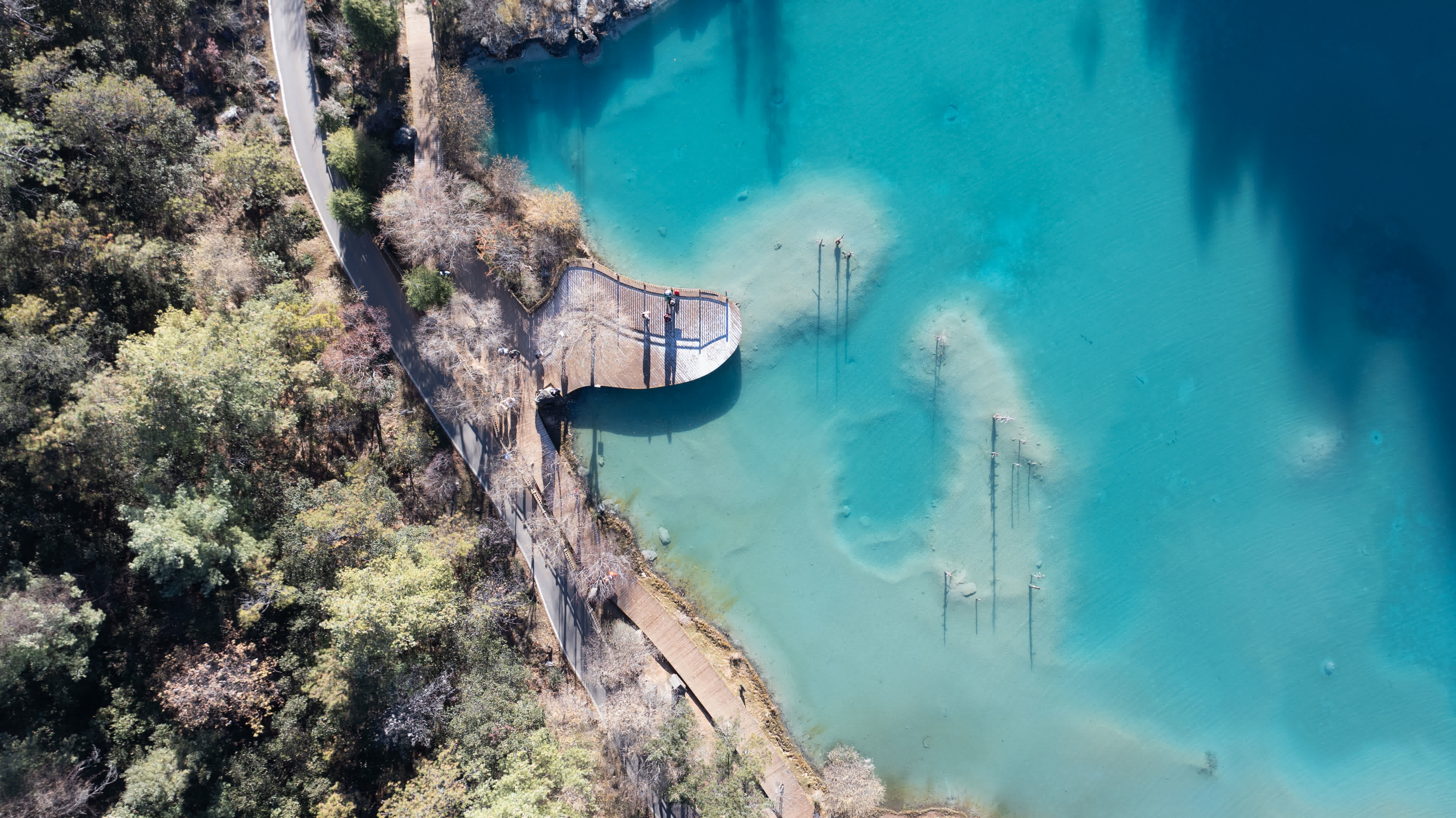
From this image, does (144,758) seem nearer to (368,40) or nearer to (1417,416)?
(368,40)

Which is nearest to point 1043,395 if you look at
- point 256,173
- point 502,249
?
point 502,249

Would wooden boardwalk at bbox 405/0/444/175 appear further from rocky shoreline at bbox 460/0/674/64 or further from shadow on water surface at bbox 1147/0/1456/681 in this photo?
shadow on water surface at bbox 1147/0/1456/681

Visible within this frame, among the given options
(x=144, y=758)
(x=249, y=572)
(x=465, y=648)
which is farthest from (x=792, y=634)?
(x=144, y=758)

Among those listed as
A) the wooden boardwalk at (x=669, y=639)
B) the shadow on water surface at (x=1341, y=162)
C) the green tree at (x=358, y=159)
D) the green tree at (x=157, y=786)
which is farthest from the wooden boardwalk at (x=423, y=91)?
the shadow on water surface at (x=1341, y=162)

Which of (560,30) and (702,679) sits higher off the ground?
(560,30)

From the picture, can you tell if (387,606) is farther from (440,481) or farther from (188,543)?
(188,543)
